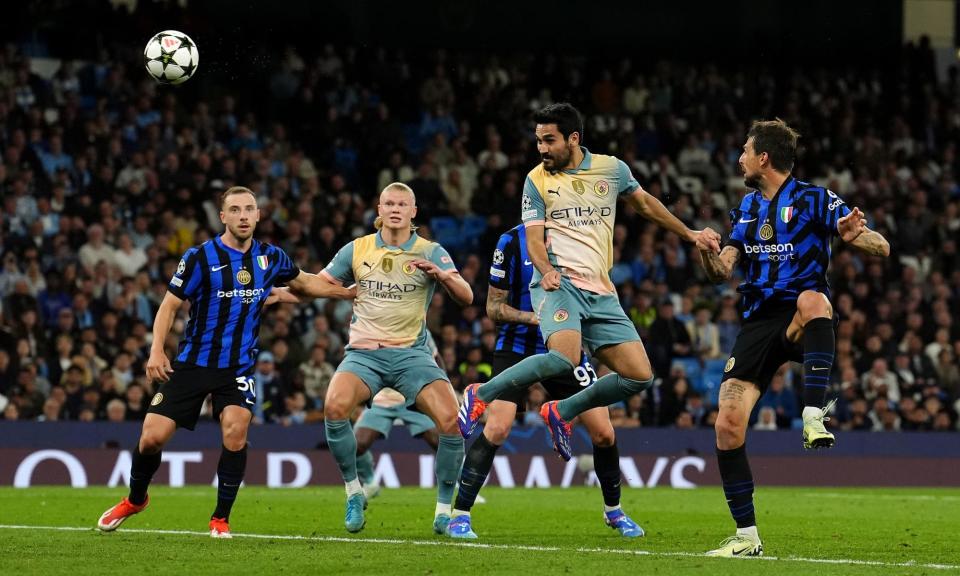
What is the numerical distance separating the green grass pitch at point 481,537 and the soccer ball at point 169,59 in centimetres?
378

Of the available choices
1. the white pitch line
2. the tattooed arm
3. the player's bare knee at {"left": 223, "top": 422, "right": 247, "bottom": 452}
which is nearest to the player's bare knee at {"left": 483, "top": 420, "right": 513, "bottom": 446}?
the player's bare knee at {"left": 223, "top": 422, "right": 247, "bottom": 452}

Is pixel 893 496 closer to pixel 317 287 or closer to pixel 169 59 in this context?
pixel 317 287

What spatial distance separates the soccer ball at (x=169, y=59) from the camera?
44.0 ft

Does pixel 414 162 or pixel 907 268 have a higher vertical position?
pixel 414 162

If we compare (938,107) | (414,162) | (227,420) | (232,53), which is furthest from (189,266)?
(938,107)

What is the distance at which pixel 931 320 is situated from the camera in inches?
870

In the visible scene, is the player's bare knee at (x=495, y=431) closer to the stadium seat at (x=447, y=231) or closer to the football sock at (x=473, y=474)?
the football sock at (x=473, y=474)

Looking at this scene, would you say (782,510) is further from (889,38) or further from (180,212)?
(889,38)

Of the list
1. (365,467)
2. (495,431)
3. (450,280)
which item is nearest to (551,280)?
(450,280)

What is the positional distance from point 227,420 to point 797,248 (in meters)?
3.67

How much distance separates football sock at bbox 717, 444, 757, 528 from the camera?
27.8ft

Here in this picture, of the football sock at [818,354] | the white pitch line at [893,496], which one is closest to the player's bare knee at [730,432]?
the football sock at [818,354]

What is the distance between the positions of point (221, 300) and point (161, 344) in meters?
0.54

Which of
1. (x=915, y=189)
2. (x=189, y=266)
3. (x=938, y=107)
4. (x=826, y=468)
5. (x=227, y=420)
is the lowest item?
(x=826, y=468)
